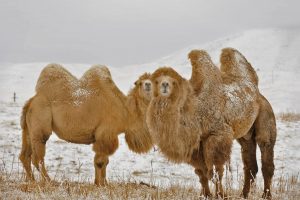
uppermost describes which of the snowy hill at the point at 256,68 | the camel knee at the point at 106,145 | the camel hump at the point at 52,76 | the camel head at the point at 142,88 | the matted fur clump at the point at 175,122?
the snowy hill at the point at 256,68

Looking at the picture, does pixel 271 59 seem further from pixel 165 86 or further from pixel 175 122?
pixel 165 86

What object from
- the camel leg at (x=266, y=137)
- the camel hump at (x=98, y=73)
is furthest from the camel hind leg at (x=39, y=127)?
the camel leg at (x=266, y=137)

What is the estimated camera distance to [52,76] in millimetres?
9094

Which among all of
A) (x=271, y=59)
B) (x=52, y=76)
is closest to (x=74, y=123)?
(x=52, y=76)

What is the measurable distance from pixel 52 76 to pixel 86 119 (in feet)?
4.47

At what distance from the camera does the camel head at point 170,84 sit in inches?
211

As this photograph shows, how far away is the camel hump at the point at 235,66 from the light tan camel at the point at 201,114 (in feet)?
0.87

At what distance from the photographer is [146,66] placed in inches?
2272

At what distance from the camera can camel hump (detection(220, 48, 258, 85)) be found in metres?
6.58

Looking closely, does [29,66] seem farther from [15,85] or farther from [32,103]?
[32,103]

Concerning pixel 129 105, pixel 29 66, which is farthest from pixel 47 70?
pixel 29 66

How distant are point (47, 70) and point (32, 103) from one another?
37.3 inches

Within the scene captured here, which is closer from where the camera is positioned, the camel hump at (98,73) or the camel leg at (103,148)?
the camel leg at (103,148)

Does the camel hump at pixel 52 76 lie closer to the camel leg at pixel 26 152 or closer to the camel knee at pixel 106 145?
the camel leg at pixel 26 152
